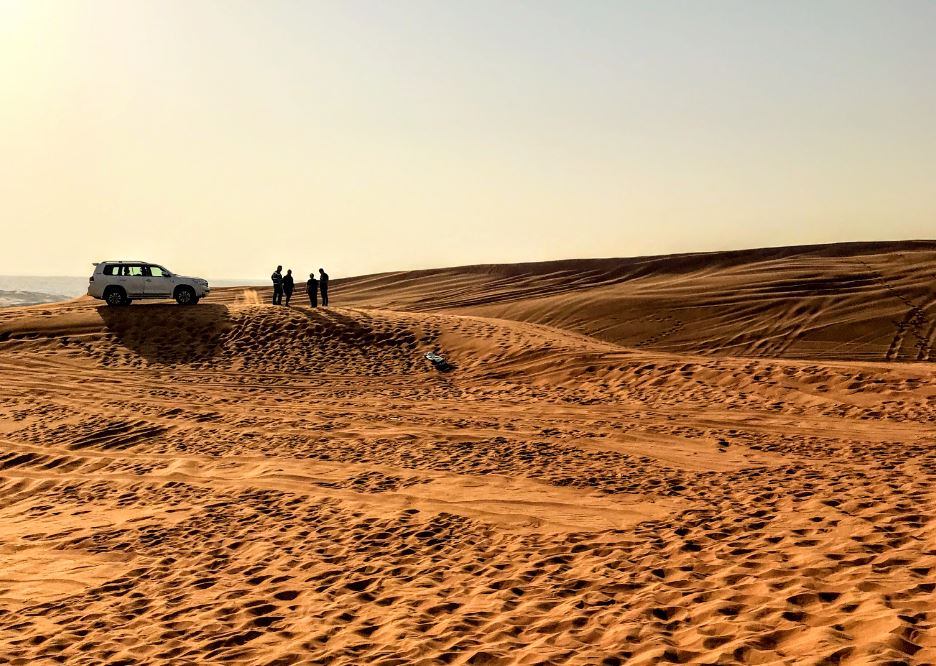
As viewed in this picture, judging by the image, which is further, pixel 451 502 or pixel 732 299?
pixel 732 299

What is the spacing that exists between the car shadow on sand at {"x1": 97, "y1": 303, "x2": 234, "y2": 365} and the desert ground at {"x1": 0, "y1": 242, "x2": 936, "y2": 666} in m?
0.14

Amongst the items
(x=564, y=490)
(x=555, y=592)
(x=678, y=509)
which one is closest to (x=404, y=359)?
(x=564, y=490)

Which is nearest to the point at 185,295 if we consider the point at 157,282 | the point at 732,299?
the point at 157,282

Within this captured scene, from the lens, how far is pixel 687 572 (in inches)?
258

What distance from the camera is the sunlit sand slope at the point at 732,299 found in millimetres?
26562

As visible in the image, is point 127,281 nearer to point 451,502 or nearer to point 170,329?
point 170,329

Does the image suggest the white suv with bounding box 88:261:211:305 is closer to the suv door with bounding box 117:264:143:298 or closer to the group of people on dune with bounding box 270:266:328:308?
the suv door with bounding box 117:264:143:298

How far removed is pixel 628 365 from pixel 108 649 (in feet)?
47.5

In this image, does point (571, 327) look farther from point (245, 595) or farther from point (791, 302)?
point (245, 595)

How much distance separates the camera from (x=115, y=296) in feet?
85.4

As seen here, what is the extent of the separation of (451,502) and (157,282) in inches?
799

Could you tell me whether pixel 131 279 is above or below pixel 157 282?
above

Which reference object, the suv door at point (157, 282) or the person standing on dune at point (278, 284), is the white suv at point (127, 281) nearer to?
the suv door at point (157, 282)

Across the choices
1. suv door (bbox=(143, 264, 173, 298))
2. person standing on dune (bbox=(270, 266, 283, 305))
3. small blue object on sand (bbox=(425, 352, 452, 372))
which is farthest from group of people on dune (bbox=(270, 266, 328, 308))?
small blue object on sand (bbox=(425, 352, 452, 372))
